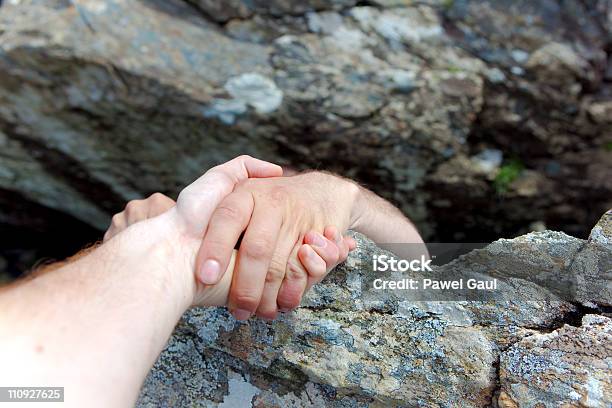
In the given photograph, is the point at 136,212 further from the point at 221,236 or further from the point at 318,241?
the point at 318,241

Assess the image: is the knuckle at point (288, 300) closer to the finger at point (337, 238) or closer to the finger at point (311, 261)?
the finger at point (311, 261)

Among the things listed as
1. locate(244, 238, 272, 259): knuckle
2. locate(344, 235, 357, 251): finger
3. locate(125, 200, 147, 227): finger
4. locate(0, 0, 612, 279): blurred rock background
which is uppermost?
locate(244, 238, 272, 259): knuckle

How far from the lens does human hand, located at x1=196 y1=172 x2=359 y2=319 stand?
56.4 inches

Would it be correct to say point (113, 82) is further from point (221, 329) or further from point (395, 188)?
point (221, 329)

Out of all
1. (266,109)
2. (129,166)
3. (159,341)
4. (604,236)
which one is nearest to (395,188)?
(266,109)

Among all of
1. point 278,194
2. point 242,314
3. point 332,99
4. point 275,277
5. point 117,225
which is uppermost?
point 278,194

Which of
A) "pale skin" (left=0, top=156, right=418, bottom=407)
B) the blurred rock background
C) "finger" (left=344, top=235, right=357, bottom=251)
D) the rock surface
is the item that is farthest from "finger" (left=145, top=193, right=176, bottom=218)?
the blurred rock background

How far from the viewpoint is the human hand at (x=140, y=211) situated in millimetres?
1765

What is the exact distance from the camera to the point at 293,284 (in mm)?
1506

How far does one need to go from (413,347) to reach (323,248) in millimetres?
349

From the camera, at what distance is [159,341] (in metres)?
1.25

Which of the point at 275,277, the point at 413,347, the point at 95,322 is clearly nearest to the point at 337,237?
the point at 275,277

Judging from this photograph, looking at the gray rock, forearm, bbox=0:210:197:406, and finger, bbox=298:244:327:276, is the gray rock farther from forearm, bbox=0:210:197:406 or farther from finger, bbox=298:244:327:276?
forearm, bbox=0:210:197:406

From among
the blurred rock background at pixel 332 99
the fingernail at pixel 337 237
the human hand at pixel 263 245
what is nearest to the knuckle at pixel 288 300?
the human hand at pixel 263 245
